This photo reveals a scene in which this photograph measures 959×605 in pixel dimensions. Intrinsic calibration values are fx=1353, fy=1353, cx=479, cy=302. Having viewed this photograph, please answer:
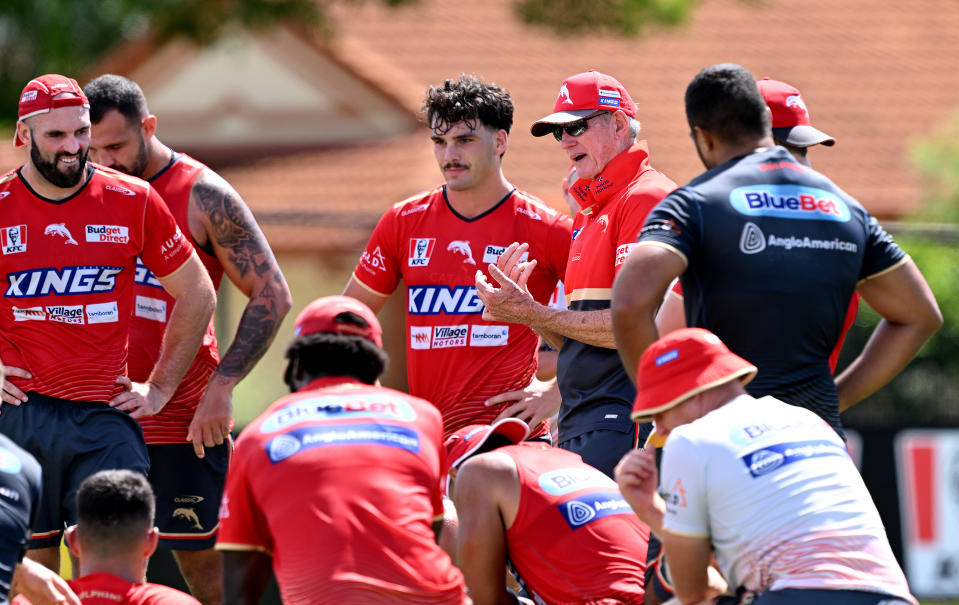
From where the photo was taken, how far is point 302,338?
4.41m

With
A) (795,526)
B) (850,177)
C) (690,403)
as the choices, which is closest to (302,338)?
(690,403)

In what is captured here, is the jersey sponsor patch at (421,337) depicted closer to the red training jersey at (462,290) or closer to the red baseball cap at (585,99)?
the red training jersey at (462,290)

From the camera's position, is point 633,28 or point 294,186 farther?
point 294,186

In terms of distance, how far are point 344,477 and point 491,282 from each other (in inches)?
97.7

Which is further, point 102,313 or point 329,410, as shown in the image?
point 102,313

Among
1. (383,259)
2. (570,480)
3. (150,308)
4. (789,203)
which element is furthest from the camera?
(383,259)

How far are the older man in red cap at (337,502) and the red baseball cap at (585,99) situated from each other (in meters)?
2.16

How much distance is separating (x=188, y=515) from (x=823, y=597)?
3.44 m

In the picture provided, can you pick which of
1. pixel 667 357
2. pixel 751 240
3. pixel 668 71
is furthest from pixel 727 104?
pixel 668 71

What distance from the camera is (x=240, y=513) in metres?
4.20

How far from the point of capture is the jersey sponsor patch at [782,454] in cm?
405

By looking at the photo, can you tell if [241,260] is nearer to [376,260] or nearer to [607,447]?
[376,260]

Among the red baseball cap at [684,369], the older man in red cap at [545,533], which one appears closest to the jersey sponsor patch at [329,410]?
the red baseball cap at [684,369]

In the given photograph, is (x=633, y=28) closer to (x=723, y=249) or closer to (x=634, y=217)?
(x=634, y=217)
